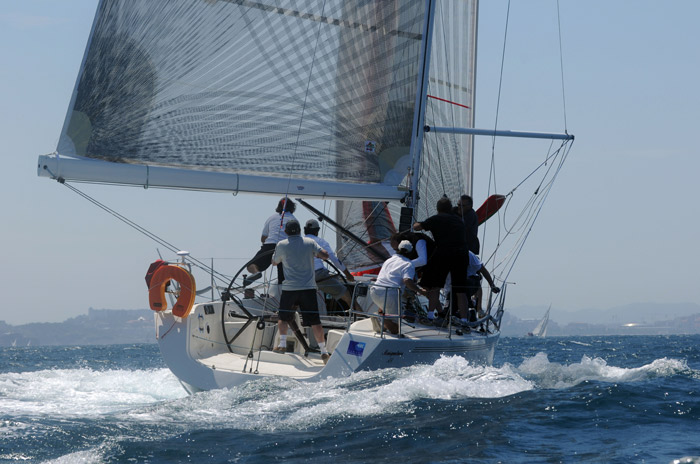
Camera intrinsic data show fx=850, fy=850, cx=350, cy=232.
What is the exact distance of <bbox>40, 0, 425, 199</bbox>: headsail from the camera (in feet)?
27.3

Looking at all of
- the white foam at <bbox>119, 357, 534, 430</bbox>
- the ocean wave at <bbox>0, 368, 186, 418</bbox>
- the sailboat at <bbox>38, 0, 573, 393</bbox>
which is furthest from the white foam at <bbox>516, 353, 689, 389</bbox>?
the ocean wave at <bbox>0, 368, 186, 418</bbox>

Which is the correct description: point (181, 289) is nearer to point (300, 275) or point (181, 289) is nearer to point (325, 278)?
point (300, 275)

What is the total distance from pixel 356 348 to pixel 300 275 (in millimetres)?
1015

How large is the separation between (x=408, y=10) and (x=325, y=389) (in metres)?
5.06

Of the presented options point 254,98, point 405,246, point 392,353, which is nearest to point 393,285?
point 405,246

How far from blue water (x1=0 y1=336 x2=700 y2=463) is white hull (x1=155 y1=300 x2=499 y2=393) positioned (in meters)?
0.21

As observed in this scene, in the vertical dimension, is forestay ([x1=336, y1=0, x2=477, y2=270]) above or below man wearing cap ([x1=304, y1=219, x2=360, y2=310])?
above

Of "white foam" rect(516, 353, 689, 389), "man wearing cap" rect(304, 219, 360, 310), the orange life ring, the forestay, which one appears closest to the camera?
the orange life ring

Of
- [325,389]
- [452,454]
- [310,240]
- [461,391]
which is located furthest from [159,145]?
[452,454]

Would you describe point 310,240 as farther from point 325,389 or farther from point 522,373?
point 522,373

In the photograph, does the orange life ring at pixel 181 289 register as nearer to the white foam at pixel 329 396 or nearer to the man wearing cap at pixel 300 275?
the man wearing cap at pixel 300 275

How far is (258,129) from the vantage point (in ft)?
29.9

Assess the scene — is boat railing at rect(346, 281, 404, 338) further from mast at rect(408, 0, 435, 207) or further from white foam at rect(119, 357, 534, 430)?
mast at rect(408, 0, 435, 207)

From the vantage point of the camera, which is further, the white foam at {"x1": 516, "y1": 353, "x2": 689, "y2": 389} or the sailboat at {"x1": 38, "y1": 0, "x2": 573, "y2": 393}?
the white foam at {"x1": 516, "y1": 353, "x2": 689, "y2": 389}
